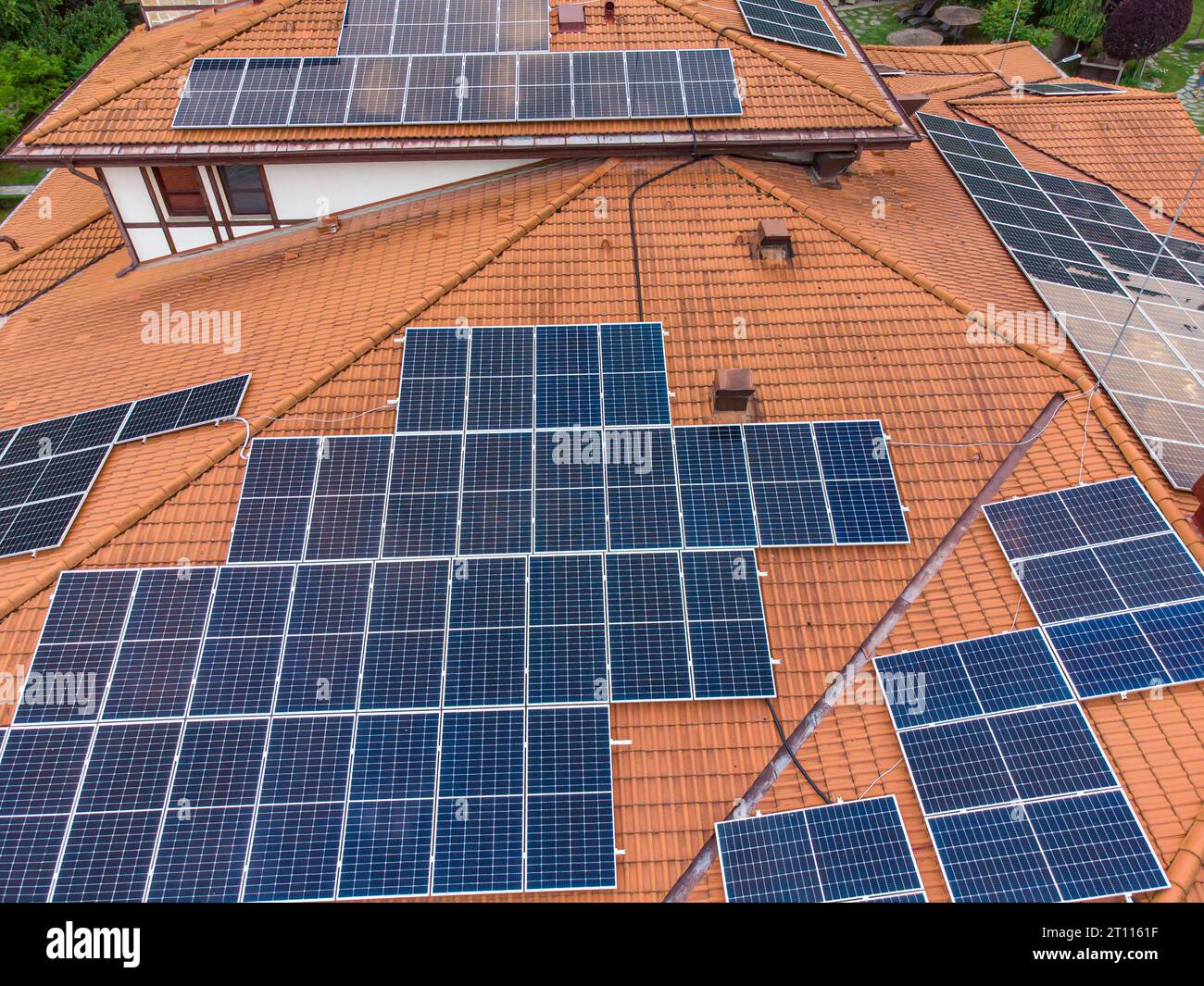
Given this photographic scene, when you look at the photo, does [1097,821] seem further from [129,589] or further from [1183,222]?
[1183,222]

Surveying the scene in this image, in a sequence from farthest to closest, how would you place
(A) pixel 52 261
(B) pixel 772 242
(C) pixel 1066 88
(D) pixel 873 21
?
1. (D) pixel 873 21
2. (C) pixel 1066 88
3. (A) pixel 52 261
4. (B) pixel 772 242

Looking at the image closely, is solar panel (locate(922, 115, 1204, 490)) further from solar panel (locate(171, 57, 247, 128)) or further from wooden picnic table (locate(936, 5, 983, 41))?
wooden picnic table (locate(936, 5, 983, 41))

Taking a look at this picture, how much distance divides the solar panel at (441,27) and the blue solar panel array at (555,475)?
8798 mm

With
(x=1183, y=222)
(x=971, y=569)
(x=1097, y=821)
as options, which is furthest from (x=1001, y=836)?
(x=1183, y=222)

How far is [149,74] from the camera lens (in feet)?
59.6

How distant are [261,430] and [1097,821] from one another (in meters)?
15.0

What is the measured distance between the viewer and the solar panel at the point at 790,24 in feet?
65.6

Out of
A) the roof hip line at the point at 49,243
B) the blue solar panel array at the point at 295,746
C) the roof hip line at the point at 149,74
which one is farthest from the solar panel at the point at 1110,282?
the roof hip line at the point at 49,243

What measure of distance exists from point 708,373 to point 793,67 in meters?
9.35

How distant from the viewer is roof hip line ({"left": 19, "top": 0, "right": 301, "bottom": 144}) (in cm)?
1722

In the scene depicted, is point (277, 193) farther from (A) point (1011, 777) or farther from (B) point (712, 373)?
(A) point (1011, 777)

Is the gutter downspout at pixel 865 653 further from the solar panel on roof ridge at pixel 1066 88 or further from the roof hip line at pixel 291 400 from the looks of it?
the solar panel on roof ridge at pixel 1066 88

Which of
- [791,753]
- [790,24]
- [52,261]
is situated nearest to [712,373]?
[791,753]

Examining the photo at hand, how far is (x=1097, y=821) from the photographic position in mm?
10938
